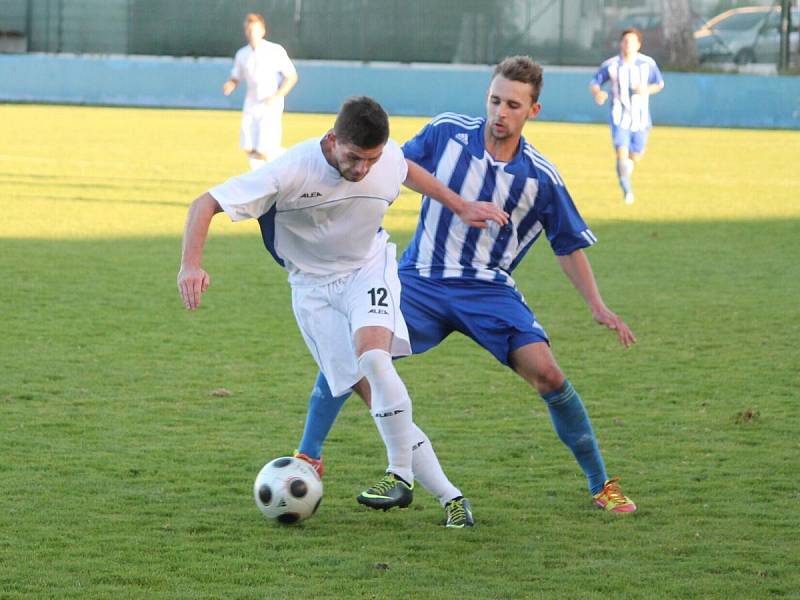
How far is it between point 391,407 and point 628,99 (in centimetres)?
1272

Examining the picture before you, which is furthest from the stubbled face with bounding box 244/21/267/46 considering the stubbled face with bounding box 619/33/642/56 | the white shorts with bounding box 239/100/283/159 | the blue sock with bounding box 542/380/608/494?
the blue sock with bounding box 542/380/608/494

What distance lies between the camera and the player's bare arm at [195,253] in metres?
4.53

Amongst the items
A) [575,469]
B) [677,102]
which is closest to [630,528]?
[575,469]

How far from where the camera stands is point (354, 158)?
4.79 m

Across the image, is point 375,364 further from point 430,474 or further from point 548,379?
point 548,379

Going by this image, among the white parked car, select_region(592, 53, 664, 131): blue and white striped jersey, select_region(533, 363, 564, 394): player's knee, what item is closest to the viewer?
select_region(533, 363, 564, 394): player's knee

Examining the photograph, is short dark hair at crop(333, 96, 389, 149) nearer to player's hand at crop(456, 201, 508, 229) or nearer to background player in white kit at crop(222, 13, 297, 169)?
player's hand at crop(456, 201, 508, 229)

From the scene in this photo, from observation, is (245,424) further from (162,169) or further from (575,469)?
(162,169)

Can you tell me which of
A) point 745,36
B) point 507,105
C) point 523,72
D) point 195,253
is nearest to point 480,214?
point 507,105

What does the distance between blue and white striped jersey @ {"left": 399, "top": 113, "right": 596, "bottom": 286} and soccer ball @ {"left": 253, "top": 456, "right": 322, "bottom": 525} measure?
3.43ft

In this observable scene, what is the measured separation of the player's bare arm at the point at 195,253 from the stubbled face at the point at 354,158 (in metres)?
0.45

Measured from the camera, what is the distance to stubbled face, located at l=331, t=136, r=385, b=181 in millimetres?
4754

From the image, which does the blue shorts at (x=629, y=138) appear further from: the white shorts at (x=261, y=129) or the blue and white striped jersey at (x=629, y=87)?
the white shorts at (x=261, y=129)

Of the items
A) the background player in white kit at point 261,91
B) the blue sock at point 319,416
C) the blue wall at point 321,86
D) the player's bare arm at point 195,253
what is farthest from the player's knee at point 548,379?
the blue wall at point 321,86
